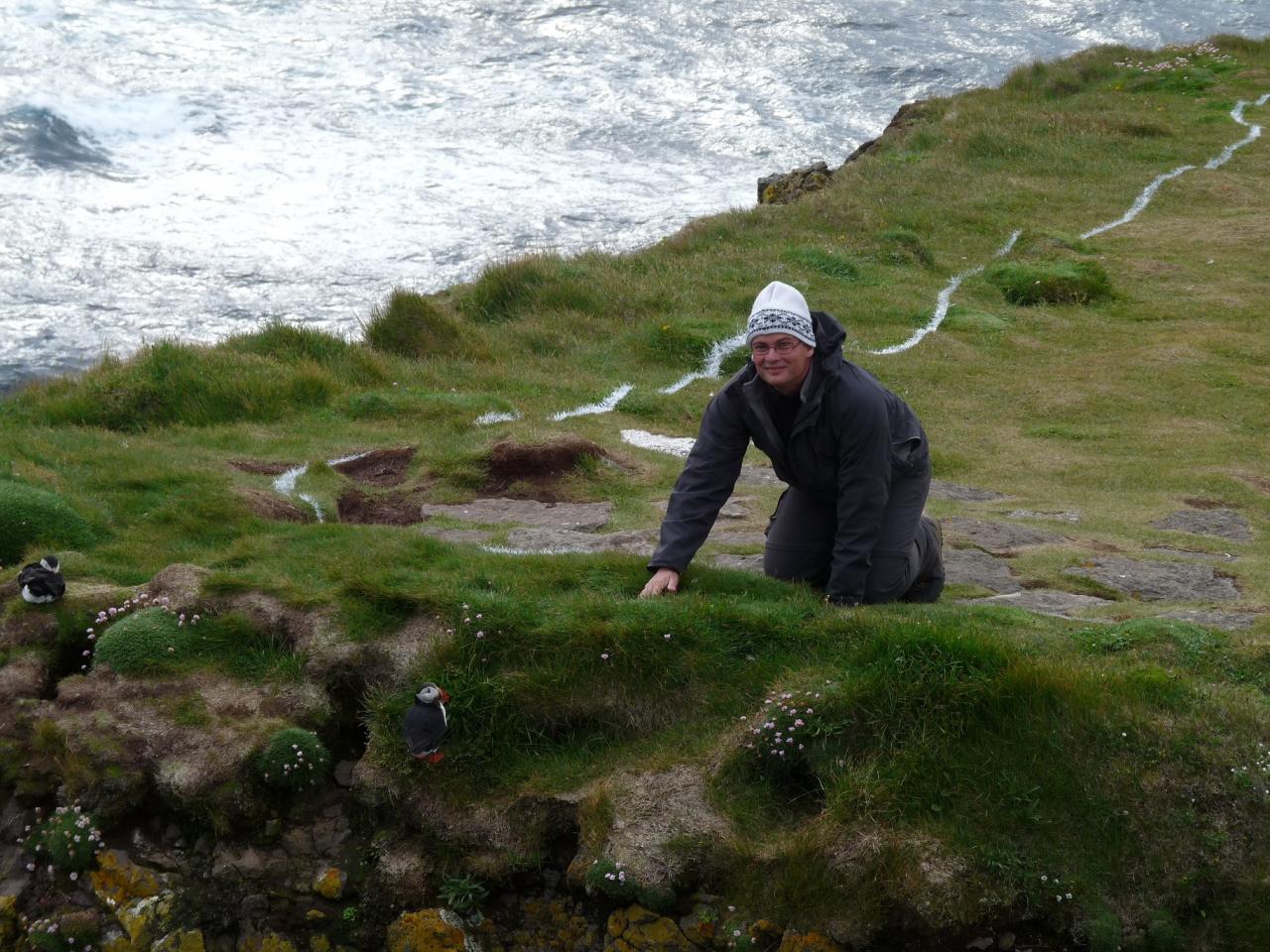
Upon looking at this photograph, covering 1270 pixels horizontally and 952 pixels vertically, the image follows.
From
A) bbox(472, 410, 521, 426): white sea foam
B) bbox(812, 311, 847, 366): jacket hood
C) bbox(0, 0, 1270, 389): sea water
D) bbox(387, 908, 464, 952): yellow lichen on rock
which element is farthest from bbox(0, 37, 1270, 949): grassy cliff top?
bbox(0, 0, 1270, 389): sea water

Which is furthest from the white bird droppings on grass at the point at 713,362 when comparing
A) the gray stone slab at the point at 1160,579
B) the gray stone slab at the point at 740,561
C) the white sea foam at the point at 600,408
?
the gray stone slab at the point at 1160,579

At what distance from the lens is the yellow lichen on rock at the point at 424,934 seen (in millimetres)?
7156

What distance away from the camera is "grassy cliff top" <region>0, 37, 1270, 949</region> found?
6.98 meters

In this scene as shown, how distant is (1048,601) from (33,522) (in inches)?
282

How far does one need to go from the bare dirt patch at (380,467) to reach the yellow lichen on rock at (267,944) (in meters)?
6.52

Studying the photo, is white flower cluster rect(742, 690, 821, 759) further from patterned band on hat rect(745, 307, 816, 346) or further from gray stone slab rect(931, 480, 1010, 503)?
gray stone slab rect(931, 480, 1010, 503)

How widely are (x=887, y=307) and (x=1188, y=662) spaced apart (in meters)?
14.0

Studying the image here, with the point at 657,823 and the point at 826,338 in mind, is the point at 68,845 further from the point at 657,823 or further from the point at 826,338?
the point at 826,338

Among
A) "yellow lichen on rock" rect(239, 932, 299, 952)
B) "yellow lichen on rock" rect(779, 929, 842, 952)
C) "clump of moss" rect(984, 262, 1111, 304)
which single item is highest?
"clump of moss" rect(984, 262, 1111, 304)

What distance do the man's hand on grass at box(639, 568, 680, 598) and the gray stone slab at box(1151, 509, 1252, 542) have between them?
626 centimetres

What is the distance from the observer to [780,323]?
7.94 m

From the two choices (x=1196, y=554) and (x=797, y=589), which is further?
(x=1196, y=554)

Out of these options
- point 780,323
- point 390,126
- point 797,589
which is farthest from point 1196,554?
point 390,126

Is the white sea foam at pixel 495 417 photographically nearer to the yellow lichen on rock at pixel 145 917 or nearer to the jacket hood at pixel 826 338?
the jacket hood at pixel 826 338
